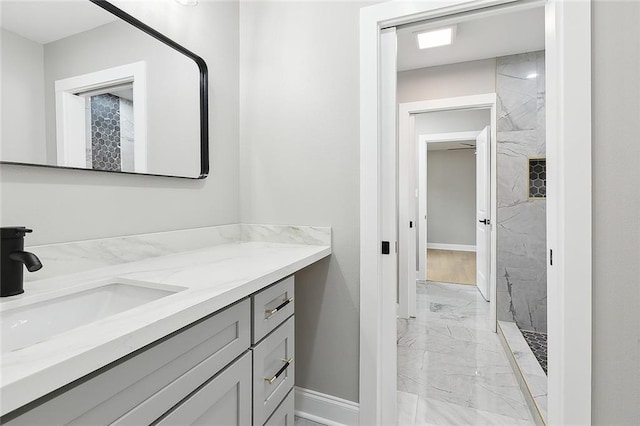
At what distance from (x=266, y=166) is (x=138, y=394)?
131 cm

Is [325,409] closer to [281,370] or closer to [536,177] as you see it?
[281,370]

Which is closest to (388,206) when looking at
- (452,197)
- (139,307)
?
(139,307)

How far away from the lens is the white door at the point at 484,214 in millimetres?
3264

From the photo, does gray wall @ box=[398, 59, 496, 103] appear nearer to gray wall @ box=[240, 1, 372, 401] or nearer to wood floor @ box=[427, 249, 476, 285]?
gray wall @ box=[240, 1, 372, 401]

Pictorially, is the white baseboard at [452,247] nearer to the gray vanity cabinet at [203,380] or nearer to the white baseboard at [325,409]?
the white baseboard at [325,409]

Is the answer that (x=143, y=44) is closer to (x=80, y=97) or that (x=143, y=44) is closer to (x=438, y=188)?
(x=80, y=97)

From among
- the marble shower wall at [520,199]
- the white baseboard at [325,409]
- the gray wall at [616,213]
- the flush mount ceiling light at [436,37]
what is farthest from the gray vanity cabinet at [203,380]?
the marble shower wall at [520,199]

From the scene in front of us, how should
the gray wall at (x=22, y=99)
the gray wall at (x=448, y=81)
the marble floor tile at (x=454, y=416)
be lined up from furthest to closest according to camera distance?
the gray wall at (x=448, y=81)
the marble floor tile at (x=454, y=416)
the gray wall at (x=22, y=99)

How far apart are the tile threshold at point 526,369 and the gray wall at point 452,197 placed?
4815mm

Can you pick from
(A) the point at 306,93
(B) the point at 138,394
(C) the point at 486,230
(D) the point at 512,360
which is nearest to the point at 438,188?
(C) the point at 486,230

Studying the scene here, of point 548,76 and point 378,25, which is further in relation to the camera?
point 378,25

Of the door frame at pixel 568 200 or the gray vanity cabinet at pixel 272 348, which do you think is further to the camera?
the door frame at pixel 568 200

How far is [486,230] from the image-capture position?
3424 millimetres

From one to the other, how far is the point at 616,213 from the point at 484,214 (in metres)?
2.53
